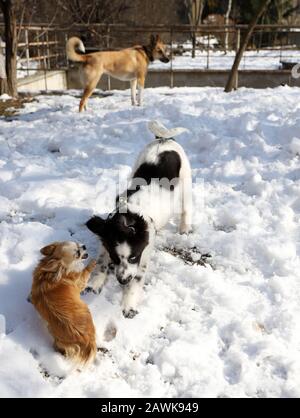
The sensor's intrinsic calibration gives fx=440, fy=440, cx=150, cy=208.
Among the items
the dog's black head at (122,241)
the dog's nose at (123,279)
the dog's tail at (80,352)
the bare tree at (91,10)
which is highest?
the bare tree at (91,10)

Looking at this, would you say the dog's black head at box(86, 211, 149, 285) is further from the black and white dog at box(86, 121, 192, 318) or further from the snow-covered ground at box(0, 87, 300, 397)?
the snow-covered ground at box(0, 87, 300, 397)

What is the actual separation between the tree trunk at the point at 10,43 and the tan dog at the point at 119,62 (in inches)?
63.1

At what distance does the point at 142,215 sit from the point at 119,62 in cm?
742

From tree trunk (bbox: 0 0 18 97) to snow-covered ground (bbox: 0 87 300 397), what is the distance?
12.3ft

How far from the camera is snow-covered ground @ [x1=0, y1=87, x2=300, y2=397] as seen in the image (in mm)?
2592

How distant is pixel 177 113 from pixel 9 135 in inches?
104

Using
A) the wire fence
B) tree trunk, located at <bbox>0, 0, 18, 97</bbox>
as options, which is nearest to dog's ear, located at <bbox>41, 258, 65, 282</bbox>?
tree trunk, located at <bbox>0, 0, 18, 97</bbox>

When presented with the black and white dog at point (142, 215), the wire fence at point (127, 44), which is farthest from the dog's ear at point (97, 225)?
the wire fence at point (127, 44)

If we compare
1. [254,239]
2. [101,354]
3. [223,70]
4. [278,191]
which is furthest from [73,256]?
[223,70]

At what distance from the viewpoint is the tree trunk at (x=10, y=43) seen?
958cm

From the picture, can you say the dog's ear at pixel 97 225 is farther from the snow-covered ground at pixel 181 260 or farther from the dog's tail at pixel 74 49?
the dog's tail at pixel 74 49

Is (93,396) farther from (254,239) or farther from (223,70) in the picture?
(223,70)

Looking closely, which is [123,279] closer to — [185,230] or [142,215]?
[142,215]

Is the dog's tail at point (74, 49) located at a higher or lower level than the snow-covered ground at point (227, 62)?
higher
